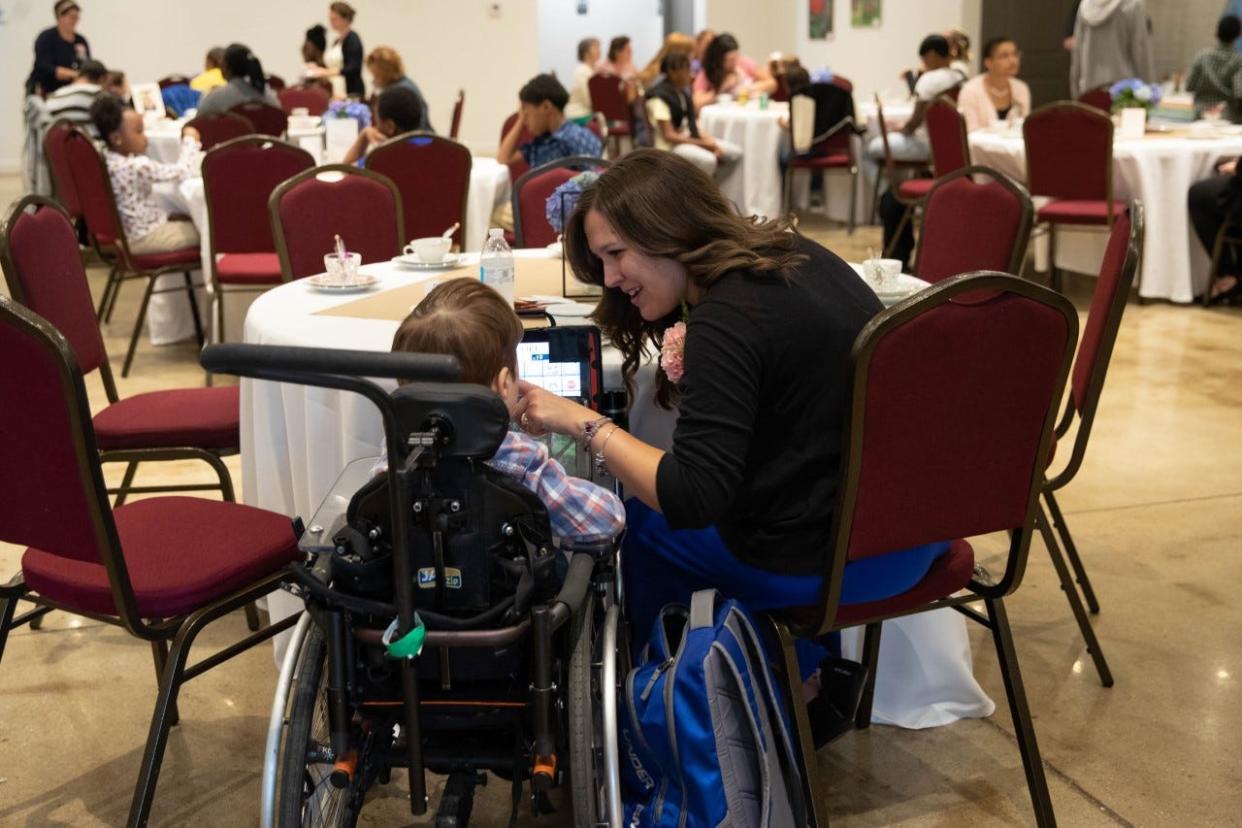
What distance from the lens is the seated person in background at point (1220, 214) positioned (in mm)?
5855

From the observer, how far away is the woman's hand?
1883 mm

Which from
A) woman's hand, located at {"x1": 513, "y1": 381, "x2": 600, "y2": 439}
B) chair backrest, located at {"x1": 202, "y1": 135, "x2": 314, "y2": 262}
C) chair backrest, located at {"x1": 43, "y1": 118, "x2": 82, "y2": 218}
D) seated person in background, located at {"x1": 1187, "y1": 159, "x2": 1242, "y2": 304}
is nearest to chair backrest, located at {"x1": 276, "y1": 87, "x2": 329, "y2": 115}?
chair backrest, located at {"x1": 43, "y1": 118, "x2": 82, "y2": 218}

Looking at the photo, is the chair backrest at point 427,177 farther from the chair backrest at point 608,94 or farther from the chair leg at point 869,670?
the chair backrest at point 608,94

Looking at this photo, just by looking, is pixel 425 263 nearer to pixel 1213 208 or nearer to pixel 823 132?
pixel 1213 208

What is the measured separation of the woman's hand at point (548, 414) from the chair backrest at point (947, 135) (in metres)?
4.64

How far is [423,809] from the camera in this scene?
151cm

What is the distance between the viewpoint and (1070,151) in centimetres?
579

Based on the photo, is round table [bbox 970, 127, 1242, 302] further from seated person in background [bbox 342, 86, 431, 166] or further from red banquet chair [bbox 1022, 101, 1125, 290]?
seated person in background [bbox 342, 86, 431, 166]

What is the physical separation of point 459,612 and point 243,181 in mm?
3464

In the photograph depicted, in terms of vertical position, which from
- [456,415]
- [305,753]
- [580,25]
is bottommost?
[305,753]

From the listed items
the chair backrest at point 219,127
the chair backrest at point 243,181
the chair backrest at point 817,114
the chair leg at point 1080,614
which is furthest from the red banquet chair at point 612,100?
the chair leg at point 1080,614

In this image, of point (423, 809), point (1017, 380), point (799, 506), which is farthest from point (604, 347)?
point (423, 809)

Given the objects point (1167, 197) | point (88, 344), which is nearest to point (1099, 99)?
point (1167, 197)

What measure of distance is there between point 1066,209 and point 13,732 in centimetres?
478
